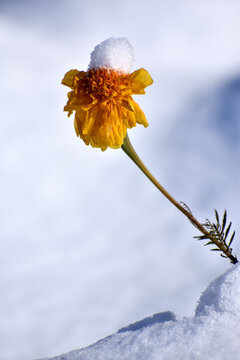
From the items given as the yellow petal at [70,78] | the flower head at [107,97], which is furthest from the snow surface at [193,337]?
the yellow petal at [70,78]

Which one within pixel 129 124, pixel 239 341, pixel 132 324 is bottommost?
pixel 239 341

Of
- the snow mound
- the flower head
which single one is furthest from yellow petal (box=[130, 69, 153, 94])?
the snow mound

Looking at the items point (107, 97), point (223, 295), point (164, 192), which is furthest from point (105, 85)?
point (223, 295)

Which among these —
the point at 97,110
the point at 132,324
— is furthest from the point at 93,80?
the point at 132,324

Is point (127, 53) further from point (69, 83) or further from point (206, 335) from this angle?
point (206, 335)

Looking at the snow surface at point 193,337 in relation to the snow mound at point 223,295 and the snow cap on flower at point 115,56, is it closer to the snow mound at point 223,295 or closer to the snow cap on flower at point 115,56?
the snow mound at point 223,295

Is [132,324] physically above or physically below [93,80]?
below

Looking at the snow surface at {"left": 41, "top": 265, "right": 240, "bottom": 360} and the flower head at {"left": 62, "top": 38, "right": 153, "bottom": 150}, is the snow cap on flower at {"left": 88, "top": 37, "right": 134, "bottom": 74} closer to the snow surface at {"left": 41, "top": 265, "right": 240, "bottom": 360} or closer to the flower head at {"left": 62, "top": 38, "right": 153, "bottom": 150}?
the flower head at {"left": 62, "top": 38, "right": 153, "bottom": 150}
